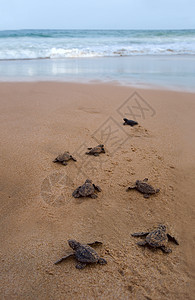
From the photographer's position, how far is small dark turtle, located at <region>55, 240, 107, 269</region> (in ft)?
4.84

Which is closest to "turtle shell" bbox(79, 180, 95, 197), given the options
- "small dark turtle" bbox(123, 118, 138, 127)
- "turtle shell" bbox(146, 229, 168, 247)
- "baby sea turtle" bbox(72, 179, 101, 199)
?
"baby sea turtle" bbox(72, 179, 101, 199)

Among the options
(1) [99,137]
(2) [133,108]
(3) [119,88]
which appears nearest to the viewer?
(1) [99,137]

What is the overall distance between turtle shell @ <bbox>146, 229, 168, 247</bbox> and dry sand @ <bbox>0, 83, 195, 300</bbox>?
0.22ft

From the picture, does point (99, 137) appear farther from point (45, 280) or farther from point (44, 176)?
point (45, 280)

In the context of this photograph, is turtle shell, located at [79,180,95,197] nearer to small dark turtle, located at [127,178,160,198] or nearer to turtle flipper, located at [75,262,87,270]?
small dark turtle, located at [127,178,160,198]

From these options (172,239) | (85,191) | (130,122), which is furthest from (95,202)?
(130,122)

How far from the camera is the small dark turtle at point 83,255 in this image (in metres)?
1.48

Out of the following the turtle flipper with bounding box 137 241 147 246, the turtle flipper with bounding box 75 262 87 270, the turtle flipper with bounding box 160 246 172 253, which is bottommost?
the turtle flipper with bounding box 75 262 87 270

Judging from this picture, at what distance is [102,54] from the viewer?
42.1 ft

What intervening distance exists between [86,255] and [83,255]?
0.06ft

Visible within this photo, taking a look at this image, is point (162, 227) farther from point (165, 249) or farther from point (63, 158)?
point (63, 158)

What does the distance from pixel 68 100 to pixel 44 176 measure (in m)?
2.63

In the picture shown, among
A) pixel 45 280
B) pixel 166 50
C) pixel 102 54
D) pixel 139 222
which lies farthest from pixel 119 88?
pixel 166 50

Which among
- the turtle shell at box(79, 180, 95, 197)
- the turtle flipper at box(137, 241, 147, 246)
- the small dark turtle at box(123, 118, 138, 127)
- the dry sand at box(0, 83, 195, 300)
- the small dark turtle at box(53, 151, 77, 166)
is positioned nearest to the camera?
the dry sand at box(0, 83, 195, 300)
